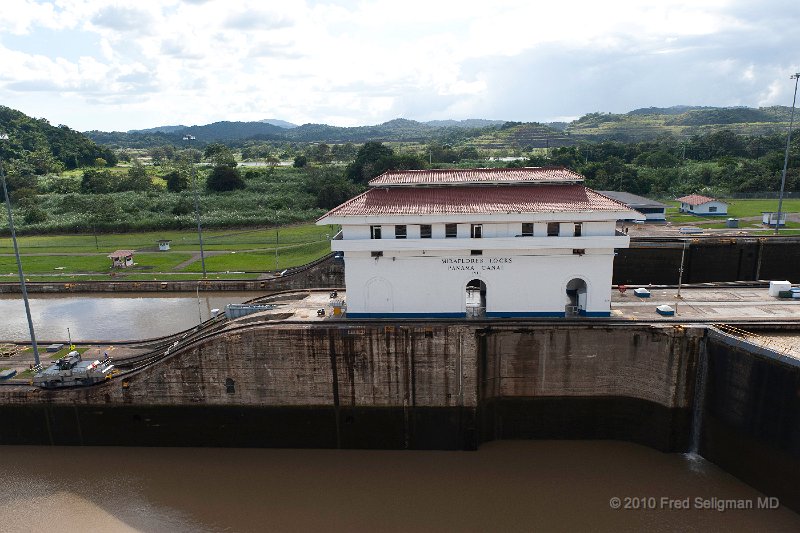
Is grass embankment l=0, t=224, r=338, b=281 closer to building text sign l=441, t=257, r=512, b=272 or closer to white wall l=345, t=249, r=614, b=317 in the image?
white wall l=345, t=249, r=614, b=317

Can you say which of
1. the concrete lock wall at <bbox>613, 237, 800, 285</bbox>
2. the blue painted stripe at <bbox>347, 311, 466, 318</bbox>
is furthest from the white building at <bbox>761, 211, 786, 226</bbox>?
the blue painted stripe at <bbox>347, 311, 466, 318</bbox>

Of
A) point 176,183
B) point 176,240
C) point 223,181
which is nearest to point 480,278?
point 176,240

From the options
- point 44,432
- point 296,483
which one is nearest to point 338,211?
point 296,483

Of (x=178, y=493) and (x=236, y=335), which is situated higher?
(x=236, y=335)

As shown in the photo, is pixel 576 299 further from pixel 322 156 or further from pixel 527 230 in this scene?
pixel 322 156

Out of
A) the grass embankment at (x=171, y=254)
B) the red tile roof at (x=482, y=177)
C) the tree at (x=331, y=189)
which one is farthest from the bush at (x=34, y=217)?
the red tile roof at (x=482, y=177)

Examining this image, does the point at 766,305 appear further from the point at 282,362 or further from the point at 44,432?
the point at 44,432
